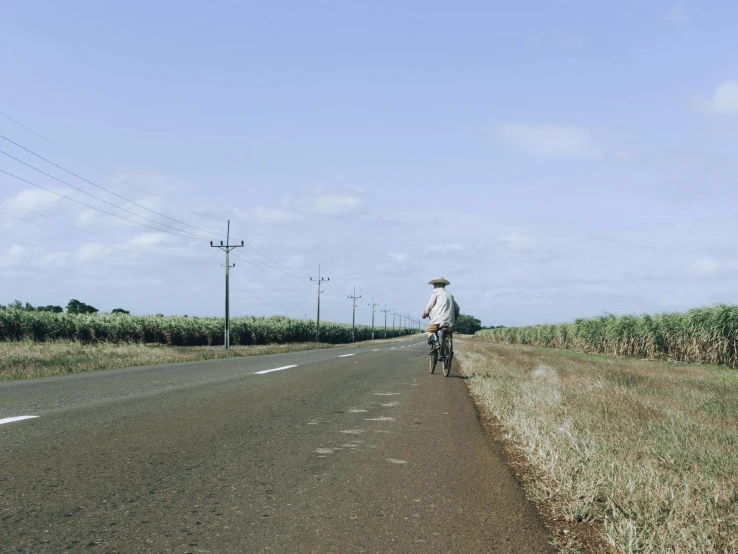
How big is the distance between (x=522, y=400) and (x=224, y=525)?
6.10 meters

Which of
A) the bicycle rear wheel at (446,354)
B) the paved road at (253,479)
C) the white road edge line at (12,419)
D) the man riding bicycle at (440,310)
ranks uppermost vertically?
the man riding bicycle at (440,310)

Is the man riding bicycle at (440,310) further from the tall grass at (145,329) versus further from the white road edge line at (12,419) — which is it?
the tall grass at (145,329)

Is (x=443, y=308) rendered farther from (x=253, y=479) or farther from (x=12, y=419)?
(x=253, y=479)

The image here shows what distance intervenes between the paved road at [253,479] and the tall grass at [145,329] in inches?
1362

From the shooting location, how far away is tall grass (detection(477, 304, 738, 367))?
898 inches

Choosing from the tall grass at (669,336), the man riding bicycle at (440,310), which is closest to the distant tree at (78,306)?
the tall grass at (669,336)

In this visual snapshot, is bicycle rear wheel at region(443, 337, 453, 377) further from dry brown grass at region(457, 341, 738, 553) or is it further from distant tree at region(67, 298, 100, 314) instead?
distant tree at region(67, 298, 100, 314)

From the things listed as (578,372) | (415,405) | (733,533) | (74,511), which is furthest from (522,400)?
(578,372)

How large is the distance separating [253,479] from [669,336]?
88.6ft

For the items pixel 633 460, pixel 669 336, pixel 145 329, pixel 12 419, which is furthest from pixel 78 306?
pixel 633 460

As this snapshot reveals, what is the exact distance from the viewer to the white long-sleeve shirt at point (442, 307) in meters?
14.2

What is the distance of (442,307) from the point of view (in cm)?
1433

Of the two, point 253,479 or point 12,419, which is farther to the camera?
point 12,419

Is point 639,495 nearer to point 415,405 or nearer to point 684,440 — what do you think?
point 684,440
